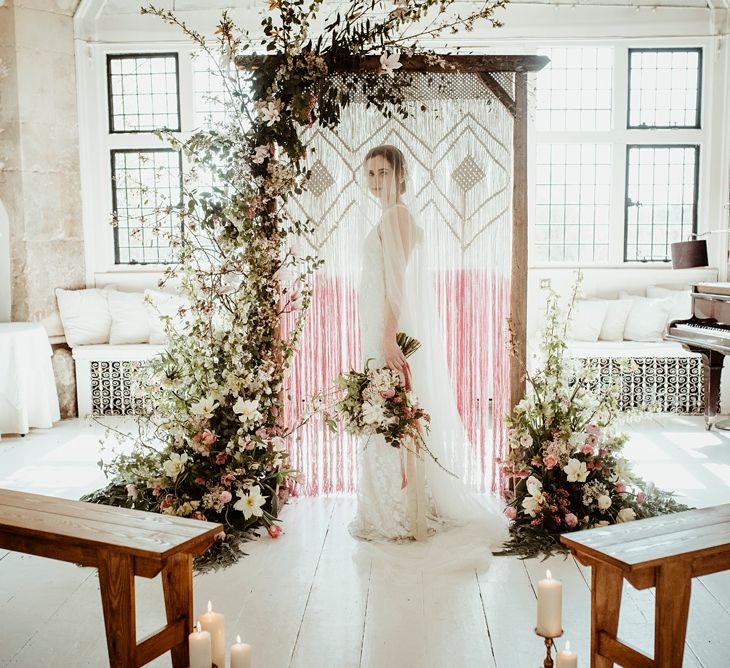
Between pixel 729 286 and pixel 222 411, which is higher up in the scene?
pixel 729 286

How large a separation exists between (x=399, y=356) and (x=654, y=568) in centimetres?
176

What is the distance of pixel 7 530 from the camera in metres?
2.49

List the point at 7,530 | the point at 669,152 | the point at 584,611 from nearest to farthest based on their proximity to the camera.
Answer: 1. the point at 7,530
2. the point at 584,611
3. the point at 669,152

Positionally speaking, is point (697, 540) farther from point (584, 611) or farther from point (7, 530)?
point (7, 530)

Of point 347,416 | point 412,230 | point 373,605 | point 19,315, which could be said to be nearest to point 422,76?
point 412,230

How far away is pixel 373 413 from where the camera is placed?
3.55m

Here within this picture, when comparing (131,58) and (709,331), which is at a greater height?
(131,58)

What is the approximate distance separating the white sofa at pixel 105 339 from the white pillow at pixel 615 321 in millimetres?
3680

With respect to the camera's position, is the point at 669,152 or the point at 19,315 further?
the point at 669,152

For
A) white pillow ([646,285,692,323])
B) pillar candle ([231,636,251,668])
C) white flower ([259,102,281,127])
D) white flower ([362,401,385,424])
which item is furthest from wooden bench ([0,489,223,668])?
white pillow ([646,285,692,323])

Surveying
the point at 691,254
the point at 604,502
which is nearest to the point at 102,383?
the point at 604,502

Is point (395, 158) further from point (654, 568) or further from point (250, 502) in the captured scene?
point (654, 568)

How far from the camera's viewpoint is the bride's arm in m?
3.70

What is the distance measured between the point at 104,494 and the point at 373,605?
1824 mm
